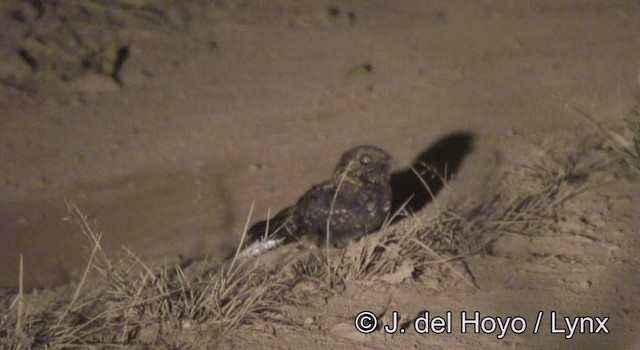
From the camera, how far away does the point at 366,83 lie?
6.08 metres

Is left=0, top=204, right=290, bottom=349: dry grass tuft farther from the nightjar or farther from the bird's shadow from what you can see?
the bird's shadow

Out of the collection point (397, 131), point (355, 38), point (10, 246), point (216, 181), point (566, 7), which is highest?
point (566, 7)

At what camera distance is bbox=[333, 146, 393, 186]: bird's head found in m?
4.09

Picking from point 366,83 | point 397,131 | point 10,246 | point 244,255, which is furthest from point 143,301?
point 366,83

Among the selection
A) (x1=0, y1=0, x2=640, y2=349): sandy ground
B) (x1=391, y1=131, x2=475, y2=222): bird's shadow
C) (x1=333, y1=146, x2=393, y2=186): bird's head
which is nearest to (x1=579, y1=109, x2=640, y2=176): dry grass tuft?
(x1=0, y1=0, x2=640, y2=349): sandy ground

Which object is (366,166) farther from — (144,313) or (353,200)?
(144,313)

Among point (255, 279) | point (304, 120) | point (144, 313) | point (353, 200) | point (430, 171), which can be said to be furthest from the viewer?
point (304, 120)

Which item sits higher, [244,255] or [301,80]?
[301,80]

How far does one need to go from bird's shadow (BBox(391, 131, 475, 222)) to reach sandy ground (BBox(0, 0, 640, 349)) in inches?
2.6

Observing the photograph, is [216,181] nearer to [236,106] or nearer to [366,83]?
[236,106]

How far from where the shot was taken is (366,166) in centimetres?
409

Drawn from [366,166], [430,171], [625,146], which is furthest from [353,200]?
[625,146]

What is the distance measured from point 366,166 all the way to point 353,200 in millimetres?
178

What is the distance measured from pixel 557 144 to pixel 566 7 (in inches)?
108
